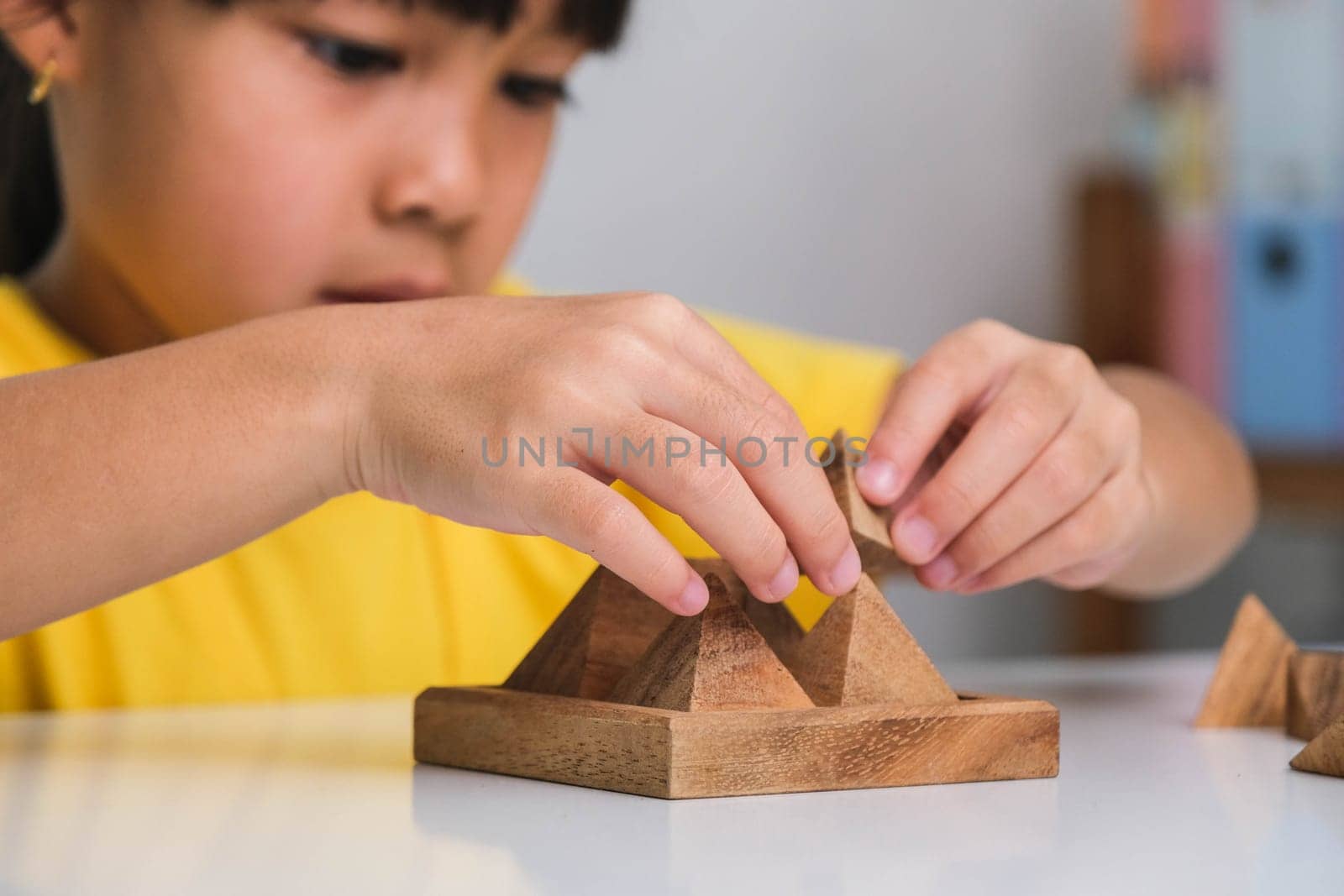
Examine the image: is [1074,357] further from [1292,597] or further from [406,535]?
[1292,597]

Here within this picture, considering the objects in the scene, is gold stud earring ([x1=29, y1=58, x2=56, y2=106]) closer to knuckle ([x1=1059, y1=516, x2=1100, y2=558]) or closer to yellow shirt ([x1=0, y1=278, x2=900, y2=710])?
yellow shirt ([x1=0, y1=278, x2=900, y2=710])

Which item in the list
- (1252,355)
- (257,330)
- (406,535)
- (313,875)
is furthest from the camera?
(1252,355)

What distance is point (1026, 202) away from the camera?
1915 mm

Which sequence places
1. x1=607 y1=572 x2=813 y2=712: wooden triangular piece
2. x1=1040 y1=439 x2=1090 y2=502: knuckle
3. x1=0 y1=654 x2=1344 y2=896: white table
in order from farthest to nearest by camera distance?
x1=1040 y1=439 x2=1090 y2=502: knuckle → x1=607 y1=572 x2=813 y2=712: wooden triangular piece → x1=0 y1=654 x2=1344 y2=896: white table

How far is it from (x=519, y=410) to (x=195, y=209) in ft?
1.31

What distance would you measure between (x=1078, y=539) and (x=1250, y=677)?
12cm

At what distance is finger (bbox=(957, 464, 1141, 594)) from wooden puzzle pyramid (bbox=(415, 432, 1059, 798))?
160 mm

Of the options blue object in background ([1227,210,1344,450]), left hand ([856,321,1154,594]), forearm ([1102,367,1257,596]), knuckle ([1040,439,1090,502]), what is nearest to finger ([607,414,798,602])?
left hand ([856,321,1154,594])

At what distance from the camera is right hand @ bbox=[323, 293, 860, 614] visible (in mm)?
495

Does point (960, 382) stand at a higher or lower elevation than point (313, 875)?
higher

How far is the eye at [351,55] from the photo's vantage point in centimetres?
77

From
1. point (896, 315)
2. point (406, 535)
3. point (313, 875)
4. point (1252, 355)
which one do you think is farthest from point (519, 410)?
point (1252, 355)

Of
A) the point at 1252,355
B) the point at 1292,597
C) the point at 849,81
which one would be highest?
the point at 849,81

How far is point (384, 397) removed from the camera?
0.55m
